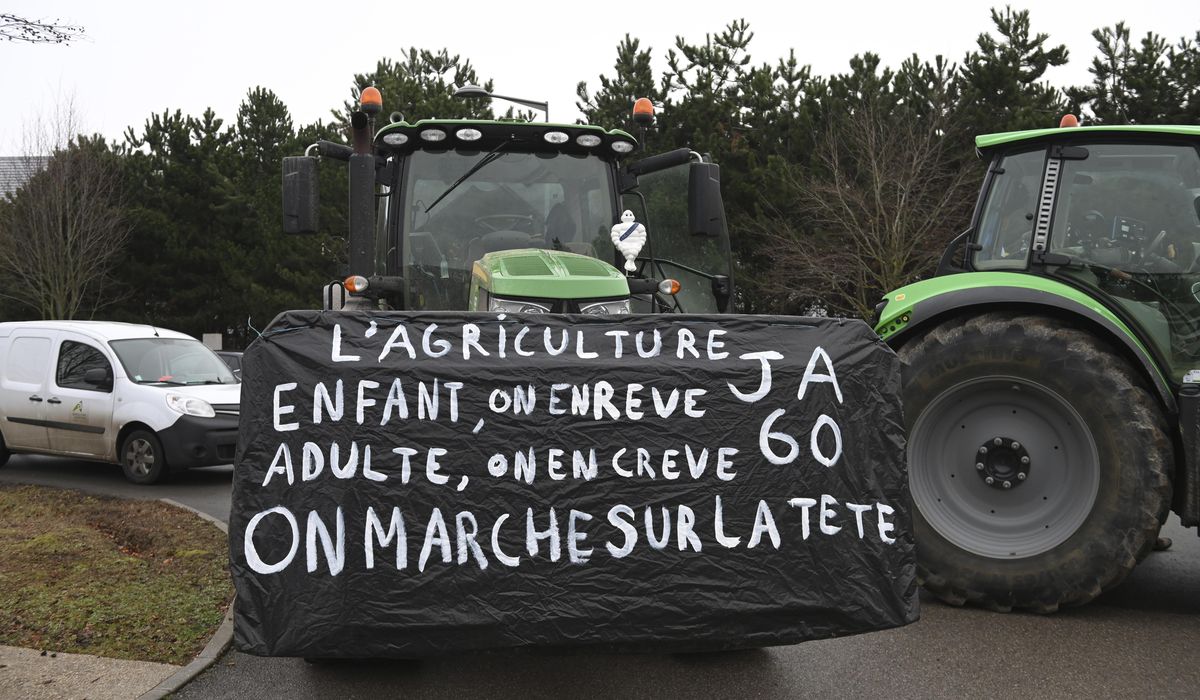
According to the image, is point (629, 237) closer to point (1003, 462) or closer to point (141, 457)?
point (1003, 462)

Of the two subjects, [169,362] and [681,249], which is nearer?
[681,249]

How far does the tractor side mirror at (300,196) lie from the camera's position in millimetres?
6234

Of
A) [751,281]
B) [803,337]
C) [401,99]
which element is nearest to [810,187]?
[751,281]

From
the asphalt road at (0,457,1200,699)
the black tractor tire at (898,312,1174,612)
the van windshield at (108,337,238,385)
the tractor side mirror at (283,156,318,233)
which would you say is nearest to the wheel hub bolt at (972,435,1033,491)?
the black tractor tire at (898,312,1174,612)

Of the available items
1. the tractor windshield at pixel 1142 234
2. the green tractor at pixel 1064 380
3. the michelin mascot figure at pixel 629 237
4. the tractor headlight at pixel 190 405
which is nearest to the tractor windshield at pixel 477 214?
the michelin mascot figure at pixel 629 237

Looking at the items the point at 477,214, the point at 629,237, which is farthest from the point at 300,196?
the point at 629,237

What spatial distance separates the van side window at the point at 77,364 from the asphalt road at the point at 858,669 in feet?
24.8

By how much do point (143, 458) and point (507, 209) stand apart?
6.35m

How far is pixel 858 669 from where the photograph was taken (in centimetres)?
461

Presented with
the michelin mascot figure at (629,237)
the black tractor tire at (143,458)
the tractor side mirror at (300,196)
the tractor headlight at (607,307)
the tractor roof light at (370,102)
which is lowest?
the black tractor tire at (143,458)

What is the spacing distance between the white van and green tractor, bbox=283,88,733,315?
4.56 m

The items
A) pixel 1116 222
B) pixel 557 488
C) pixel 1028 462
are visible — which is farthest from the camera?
pixel 1116 222

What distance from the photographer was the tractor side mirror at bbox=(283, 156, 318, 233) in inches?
245

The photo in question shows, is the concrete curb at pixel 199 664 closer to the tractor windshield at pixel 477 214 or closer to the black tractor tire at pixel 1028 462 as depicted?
the tractor windshield at pixel 477 214
